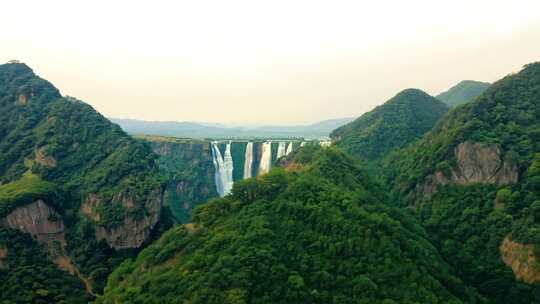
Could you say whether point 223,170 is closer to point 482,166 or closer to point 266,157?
point 266,157

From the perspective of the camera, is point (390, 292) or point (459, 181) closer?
point (390, 292)

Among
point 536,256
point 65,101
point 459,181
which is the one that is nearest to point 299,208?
point 536,256

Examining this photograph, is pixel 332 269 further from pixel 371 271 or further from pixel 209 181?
pixel 209 181

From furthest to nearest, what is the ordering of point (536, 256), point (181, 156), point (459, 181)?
1. point (181, 156)
2. point (459, 181)
3. point (536, 256)

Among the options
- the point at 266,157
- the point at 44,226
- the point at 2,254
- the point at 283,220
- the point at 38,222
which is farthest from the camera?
the point at 266,157

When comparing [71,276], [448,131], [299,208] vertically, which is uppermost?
[448,131]

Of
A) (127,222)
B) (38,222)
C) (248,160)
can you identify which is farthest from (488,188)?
(38,222)

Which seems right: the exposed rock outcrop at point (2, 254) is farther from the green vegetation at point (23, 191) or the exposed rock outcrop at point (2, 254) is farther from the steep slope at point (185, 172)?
Result: the steep slope at point (185, 172)
